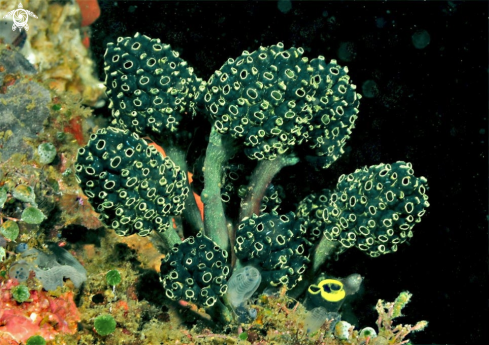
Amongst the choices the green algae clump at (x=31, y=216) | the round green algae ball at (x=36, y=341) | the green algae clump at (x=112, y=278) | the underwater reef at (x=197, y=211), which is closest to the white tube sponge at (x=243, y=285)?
the underwater reef at (x=197, y=211)

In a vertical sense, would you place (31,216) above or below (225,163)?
below

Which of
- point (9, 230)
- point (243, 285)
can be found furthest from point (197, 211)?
point (9, 230)

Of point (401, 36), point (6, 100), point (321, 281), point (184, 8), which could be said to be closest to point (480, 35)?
point (401, 36)

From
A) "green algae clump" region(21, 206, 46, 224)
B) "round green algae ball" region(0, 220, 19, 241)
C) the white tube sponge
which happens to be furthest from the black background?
"round green algae ball" region(0, 220, 19, 241)

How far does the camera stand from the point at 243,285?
269cm

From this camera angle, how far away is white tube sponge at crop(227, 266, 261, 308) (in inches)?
106

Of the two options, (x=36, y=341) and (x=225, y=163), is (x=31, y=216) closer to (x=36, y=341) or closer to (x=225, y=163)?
(x=36, y=341)

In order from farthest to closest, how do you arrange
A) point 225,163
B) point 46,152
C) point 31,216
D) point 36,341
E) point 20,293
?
point 46,152
point 225,163
point 31,216
point 20,293
point 36,341

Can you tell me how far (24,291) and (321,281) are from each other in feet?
7.42

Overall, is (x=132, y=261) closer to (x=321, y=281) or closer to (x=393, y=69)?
(x=321, y=281)

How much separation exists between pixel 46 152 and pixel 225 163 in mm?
1621

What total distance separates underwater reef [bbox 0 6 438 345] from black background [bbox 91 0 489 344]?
295 cm

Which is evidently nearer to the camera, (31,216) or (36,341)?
(36,341)

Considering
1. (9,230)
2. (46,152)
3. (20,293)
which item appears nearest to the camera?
(20,293)
